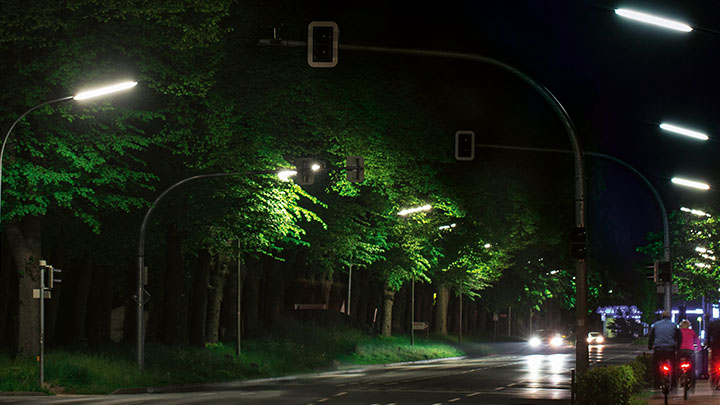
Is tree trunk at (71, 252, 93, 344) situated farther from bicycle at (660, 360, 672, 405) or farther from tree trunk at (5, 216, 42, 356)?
bicycle at (660, 360, 672, 405)

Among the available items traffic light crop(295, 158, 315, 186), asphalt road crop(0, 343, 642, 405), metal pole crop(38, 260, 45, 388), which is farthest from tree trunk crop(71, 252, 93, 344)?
metal pole crop(38, 260, 45, 388)

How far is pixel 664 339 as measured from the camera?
23531 mm

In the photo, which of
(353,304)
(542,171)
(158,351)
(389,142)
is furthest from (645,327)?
(158,351)

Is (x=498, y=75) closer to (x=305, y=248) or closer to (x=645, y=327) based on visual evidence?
(x=305, y=248)

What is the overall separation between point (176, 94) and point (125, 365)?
8226mm

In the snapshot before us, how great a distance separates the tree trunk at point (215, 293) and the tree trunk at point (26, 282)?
1323 centimetres

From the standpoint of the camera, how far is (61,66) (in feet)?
91.9

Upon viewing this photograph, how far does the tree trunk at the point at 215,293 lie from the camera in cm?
4412

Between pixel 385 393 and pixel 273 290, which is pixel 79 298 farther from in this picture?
pixel 385 393

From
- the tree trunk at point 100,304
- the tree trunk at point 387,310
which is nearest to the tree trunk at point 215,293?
the tree trunk at point 100,304

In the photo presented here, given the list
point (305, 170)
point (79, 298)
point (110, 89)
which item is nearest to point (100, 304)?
point (79, 298)

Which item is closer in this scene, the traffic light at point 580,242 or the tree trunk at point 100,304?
the traffic light at point 580,242

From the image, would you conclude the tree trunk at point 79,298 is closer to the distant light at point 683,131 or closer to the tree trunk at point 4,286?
the tree trunk at point 4,286

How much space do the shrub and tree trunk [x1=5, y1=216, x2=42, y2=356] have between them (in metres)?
16.4
